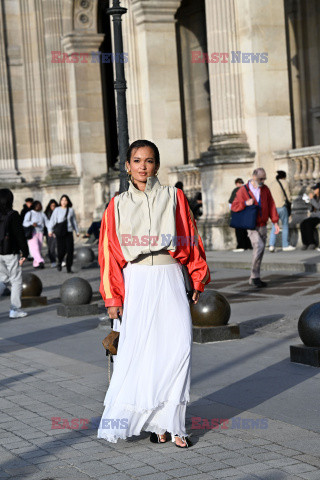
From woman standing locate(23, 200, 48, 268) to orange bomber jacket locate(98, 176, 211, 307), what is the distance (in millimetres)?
15814

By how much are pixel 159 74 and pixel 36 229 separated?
524cm

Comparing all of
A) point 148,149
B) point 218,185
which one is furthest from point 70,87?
point 148,149

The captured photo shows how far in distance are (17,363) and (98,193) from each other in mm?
20367

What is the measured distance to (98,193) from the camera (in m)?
29.2

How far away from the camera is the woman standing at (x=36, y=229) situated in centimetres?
2172

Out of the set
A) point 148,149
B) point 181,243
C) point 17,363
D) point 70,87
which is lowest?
point 17,363

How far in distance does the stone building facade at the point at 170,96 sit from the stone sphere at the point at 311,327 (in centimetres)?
1166

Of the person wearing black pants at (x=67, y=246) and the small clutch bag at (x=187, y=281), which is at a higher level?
the small clutch bag at (x=187, y=281)

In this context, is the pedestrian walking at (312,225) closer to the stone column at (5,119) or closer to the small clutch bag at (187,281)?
the small clutch bag at (187,281)

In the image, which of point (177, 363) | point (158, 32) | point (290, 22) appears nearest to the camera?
point (177, 363)

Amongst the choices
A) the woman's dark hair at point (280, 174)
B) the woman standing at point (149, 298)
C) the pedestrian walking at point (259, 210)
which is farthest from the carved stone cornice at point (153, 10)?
the woman standing at point (149, 298)

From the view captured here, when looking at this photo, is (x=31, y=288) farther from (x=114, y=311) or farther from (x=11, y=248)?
(x=114, y=311)

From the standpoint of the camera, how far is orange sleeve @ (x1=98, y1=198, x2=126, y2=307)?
587 cm

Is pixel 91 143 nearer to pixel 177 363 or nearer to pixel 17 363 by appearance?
pixel 17 363
